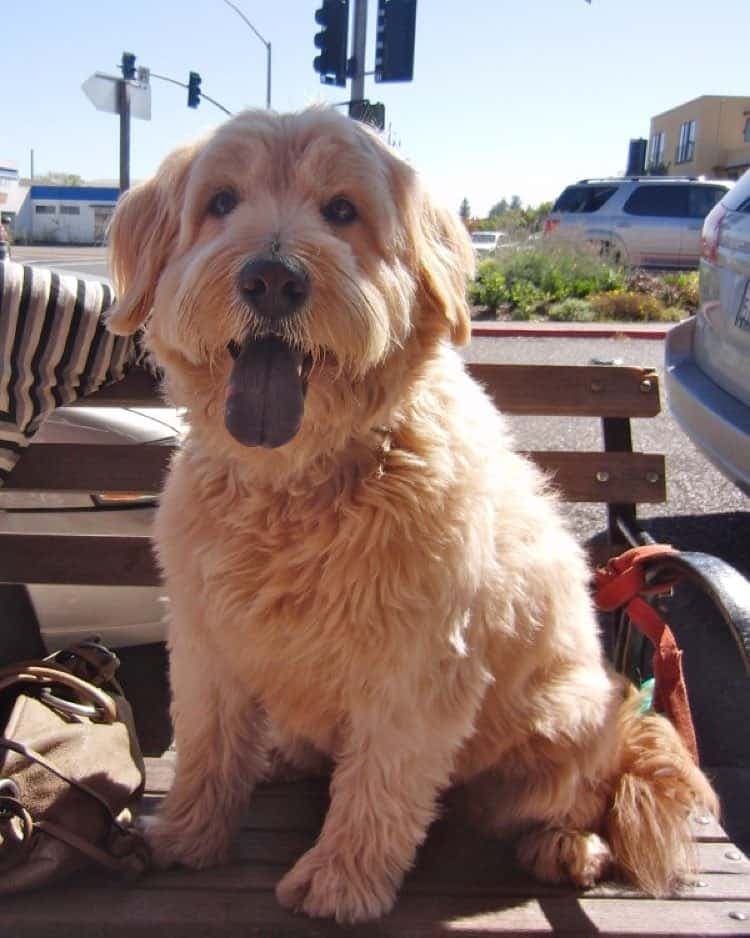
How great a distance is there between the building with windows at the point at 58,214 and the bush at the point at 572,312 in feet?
123

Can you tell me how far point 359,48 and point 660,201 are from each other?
931 cm

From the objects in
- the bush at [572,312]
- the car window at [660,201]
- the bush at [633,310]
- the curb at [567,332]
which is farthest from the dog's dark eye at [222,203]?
the car window at [660,201]

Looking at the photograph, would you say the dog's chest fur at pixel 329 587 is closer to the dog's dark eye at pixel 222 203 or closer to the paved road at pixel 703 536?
the dog's dark eye at pixel 222 203

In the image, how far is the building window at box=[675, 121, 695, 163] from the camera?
2050 inches

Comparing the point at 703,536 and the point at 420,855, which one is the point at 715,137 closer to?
the point at 703,536

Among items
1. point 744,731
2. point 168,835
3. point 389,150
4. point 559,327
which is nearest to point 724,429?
point 744,731

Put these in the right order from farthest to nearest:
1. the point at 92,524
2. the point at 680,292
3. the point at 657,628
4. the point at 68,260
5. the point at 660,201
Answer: the point at 68,260 → the point at 660,201 → the point at 680,292 → the point at 92,524 → the point at 657,628

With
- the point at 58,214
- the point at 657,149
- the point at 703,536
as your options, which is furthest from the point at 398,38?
the point at 657,149

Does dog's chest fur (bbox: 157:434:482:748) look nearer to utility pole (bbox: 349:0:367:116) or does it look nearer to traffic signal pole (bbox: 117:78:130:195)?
traffic signal pole (bbox: 117:78:130:195)

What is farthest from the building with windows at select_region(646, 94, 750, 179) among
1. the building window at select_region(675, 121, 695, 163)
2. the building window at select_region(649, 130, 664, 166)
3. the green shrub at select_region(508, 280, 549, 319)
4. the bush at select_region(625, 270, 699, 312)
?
the green shrub at select_region(508, 280, 549, 319)

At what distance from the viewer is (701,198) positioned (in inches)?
795

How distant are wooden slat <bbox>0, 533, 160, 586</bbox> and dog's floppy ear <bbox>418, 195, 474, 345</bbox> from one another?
4.78ft

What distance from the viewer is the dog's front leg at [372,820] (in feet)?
7.05

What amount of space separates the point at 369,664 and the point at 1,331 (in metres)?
1.33
